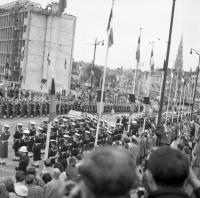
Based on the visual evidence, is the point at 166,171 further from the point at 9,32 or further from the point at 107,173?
the point at 9,32

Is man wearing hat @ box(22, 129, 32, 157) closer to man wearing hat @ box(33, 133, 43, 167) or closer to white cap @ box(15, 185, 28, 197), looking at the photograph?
man wearing hat @ box(33, 133, 43, 167)

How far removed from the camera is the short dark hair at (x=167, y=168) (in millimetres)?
2262

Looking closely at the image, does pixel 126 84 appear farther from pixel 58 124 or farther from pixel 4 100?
pixel 58 124

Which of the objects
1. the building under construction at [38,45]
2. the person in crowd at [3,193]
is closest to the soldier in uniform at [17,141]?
the person in crowd at [3,193]

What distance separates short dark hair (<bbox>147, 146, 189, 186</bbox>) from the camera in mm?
2262

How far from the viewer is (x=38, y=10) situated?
188 ft

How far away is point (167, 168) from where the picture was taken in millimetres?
Answer: 2262

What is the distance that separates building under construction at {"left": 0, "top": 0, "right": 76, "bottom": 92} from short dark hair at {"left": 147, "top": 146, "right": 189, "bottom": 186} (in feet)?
167

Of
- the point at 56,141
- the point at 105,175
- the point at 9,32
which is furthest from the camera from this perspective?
the point at 9,32

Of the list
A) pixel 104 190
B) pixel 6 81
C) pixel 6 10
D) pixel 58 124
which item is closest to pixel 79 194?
pixel 104 190

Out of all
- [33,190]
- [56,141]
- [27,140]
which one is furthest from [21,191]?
[56,141]

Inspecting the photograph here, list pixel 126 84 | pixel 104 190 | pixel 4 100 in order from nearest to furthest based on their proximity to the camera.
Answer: pixel 104 190 → pixel 4 100 → pixel 126 84

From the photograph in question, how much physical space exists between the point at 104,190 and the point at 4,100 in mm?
26686

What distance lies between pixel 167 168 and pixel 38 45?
55.7 meters
